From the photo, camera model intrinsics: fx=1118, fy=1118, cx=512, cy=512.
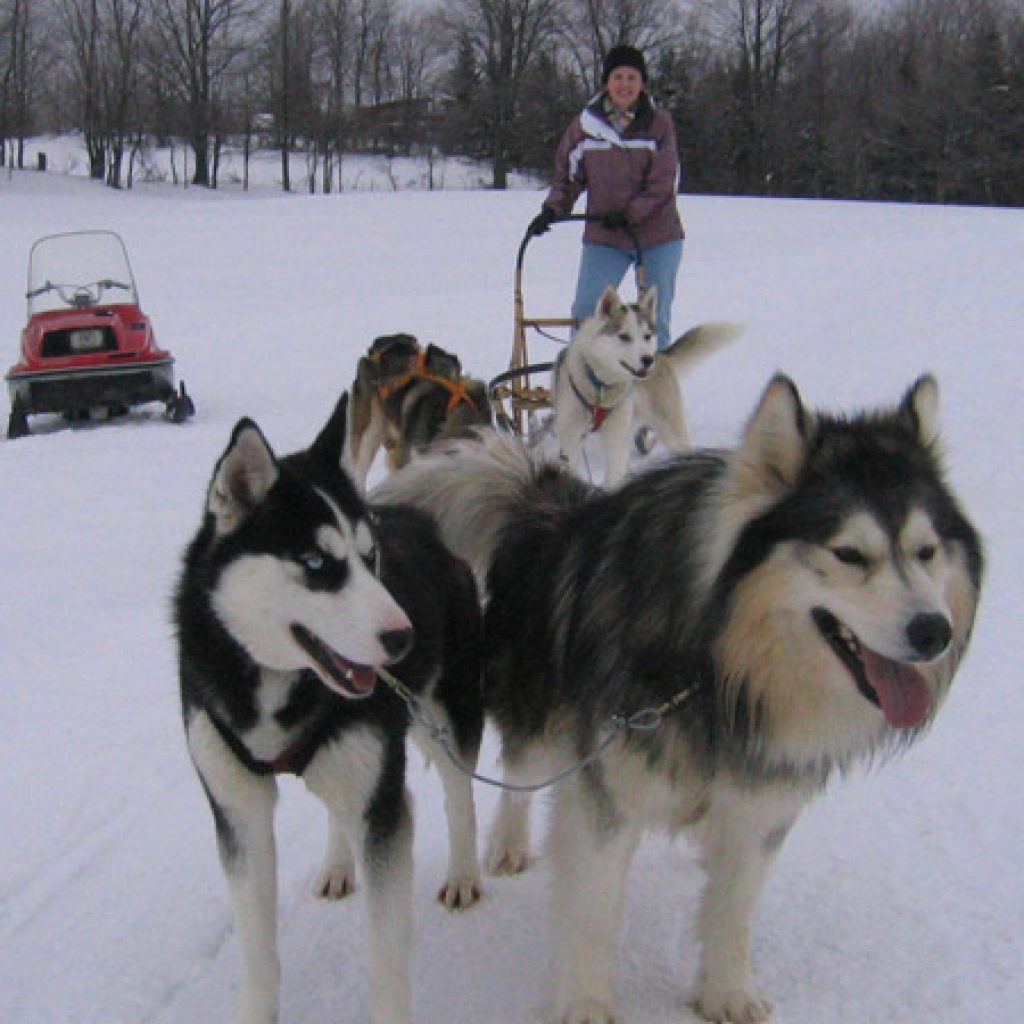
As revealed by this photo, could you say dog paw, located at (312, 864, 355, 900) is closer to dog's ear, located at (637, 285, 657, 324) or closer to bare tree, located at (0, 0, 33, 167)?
dog's ear, located at (637, 285, 657, 324)

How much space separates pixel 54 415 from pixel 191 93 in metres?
35.9

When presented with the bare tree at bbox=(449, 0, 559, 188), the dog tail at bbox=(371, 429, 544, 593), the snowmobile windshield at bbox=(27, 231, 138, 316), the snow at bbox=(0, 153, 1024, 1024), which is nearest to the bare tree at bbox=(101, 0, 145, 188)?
the bare tree at bbox=(449, 0, 559, 188)

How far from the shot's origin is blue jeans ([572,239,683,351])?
7250 mm

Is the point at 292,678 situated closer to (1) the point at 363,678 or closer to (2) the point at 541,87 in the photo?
(1) the point at 363,678

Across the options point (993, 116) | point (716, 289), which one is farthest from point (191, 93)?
point (716, 289)

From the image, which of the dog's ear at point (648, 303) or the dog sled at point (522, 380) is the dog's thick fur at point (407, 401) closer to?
the dog sled at point (522, 380)

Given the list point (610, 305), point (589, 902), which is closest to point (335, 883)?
point (589, 902)

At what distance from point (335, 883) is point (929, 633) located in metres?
1.64

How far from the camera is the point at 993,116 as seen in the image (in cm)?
3672

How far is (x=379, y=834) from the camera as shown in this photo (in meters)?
2.23

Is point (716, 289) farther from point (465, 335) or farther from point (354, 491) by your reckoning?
point (354, 491)

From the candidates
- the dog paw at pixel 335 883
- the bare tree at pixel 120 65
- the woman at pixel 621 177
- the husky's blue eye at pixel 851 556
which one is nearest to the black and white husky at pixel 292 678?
the dog paw at pixel 335 883

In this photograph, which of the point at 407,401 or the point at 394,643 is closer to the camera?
the point at 394,643

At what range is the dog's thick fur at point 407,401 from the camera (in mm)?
5664
